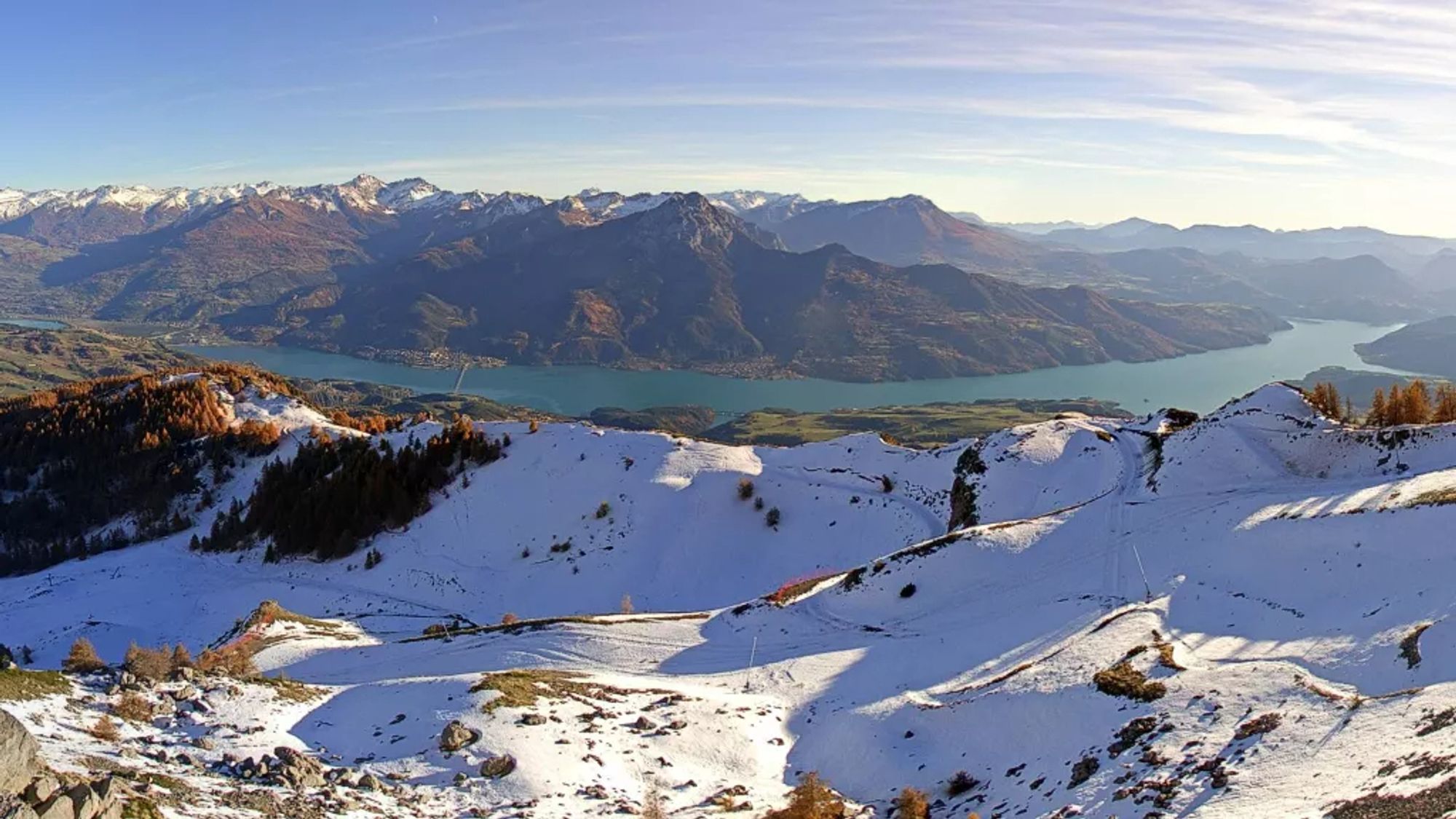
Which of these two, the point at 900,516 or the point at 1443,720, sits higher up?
the point at 1443,720

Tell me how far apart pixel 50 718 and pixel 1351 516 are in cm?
3641

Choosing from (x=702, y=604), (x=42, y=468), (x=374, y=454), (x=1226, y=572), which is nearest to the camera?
(x=1226, y=572)

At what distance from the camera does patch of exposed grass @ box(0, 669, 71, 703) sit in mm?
17281

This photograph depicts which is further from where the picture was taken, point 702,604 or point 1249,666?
point 702,604

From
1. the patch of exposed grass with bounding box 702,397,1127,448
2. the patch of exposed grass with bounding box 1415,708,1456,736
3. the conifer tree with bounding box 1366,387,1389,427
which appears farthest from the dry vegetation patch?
the patch of exposed grass with bounding box 702,397,1127,448

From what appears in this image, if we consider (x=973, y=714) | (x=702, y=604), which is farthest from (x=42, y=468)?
(x=973, y=714)

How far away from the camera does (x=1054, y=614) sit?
2697 centimetres

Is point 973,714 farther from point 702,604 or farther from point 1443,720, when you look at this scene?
point 702,604

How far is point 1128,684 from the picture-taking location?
19922 millimetres

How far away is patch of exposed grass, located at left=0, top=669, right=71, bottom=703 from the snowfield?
0.50 metres

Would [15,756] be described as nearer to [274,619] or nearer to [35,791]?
[35,791]

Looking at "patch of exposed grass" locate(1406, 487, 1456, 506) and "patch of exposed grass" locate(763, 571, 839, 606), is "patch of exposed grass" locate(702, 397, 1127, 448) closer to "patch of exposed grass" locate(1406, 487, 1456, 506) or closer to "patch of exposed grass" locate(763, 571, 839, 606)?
"patch of exposed grass" locate(763, 571, 839, 606)

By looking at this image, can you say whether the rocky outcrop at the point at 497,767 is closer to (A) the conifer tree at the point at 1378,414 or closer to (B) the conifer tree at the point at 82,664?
(B) the conifer tree at the point at 82,664

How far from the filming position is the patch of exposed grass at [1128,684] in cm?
1930
